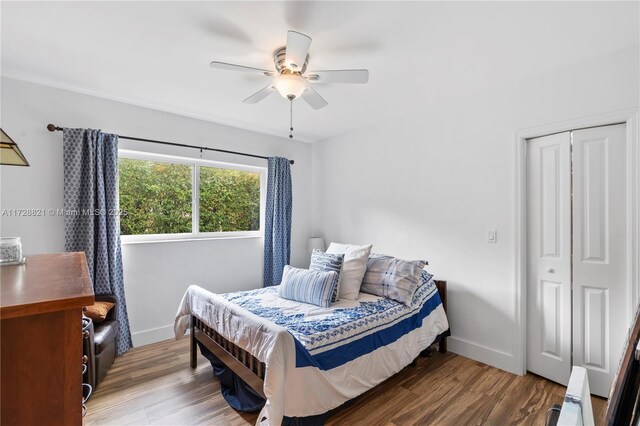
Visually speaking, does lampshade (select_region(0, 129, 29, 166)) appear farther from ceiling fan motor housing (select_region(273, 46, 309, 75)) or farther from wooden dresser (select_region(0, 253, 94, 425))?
ceiling fan motor housing (select_region(273, 46, 309, 75))

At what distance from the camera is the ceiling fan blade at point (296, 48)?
1656 millimetres

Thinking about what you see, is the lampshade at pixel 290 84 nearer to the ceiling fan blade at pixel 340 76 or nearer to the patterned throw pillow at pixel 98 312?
the ceiling fan blade at pixel 340 76

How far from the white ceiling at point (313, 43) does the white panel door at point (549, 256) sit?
2.33 feet

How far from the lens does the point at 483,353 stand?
2.84 metres

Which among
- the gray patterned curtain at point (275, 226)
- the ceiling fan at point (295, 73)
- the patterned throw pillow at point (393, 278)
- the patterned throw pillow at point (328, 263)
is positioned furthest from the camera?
the gray patterned curtain at point (275, 226)

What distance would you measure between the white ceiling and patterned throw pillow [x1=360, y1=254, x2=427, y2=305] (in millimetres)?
1606

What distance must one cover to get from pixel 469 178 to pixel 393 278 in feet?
4.04

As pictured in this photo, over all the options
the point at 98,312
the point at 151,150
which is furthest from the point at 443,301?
the point at 151,150

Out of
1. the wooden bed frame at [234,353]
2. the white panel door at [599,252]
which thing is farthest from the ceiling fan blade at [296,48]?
the white panel door at [599,252]

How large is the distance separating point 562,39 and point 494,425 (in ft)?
8.41

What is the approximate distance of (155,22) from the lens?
185 centimetres

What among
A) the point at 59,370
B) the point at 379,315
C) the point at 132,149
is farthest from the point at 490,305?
the point at 132,149

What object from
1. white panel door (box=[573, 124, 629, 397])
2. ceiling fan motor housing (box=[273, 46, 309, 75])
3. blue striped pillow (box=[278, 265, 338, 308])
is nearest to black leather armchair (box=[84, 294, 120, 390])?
blue striped pillow (box=[278, 265, 338, 308])

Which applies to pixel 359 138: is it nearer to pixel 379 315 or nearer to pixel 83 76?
pixel 379 315
